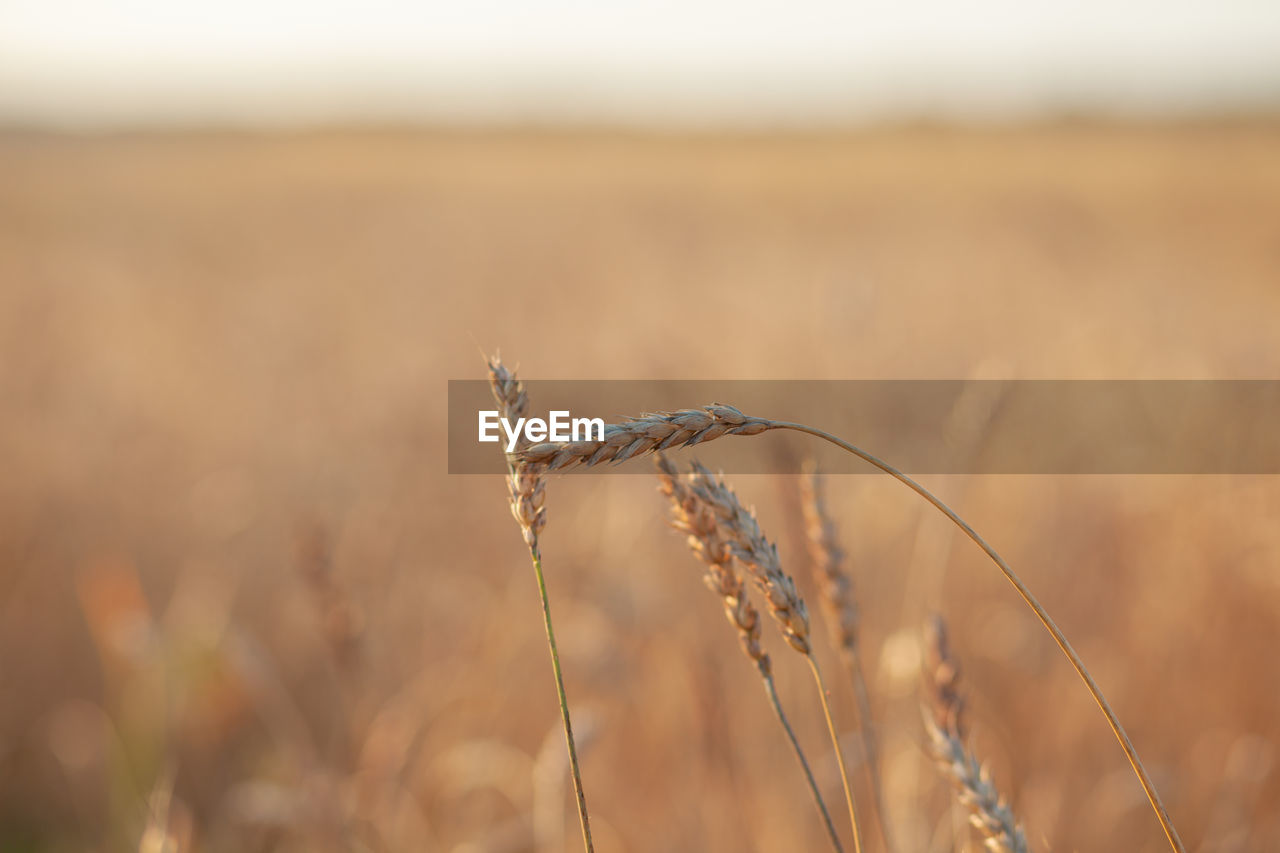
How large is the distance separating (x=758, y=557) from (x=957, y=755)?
35 centimetres

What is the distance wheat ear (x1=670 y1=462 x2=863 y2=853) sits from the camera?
775mm

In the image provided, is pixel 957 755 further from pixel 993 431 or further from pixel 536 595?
pixel 993 431

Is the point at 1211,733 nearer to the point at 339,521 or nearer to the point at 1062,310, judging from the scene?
the point at 339,521

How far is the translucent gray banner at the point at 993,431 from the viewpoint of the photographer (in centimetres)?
312

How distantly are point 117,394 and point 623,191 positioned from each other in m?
15.5

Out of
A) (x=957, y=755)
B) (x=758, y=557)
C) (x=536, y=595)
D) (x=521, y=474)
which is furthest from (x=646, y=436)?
(x=536, y=595)

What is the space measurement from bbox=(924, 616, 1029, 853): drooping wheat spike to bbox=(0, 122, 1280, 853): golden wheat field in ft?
0.63

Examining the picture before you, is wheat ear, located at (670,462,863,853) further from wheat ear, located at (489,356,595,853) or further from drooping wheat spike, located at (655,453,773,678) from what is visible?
wheat ear, located at (489,356,595,853)

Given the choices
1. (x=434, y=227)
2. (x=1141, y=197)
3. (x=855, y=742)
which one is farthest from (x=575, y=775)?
(x=1141, y=197)

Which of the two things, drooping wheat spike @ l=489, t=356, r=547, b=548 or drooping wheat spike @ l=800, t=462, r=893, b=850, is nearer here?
drooping wheat spike @ l=489, t=356, r=547, b=548

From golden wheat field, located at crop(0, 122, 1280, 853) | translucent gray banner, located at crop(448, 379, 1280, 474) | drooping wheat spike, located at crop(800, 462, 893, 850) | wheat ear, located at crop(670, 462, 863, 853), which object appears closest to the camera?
wheat ear, located at crop(670, 462, 863, 853)

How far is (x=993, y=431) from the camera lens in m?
2.63

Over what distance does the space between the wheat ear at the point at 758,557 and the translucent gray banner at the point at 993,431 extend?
1388mm

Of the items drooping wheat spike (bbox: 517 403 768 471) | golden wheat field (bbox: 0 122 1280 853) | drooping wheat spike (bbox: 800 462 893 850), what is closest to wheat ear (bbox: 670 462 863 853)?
drooping wheat spike (bbox: 517 403 768 471)
